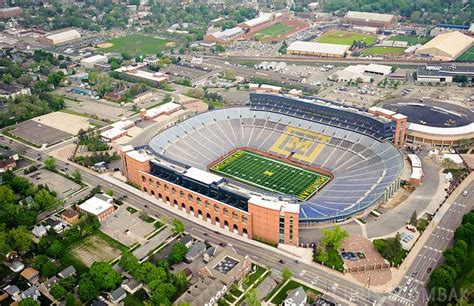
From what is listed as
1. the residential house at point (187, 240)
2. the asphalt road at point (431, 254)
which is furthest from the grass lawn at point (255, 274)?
the asphalt road at point (431, 254)

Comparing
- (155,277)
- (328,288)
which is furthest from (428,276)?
(155,277)

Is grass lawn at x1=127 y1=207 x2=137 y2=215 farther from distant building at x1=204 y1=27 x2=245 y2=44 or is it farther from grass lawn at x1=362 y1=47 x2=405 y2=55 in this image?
grass lawn at x1=362 y1=47 x2=405 y2=55

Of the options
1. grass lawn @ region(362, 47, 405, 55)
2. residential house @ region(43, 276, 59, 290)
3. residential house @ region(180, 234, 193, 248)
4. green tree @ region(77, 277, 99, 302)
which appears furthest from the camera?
grass lawn @ region(362, 47, 405, 55)

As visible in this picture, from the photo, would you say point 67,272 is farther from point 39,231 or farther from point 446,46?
point 446,46

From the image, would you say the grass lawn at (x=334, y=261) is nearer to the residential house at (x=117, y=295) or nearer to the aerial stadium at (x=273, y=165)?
the aerial stadium at (x=273, y=165)

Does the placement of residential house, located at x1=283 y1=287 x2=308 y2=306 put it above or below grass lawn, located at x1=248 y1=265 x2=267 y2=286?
above

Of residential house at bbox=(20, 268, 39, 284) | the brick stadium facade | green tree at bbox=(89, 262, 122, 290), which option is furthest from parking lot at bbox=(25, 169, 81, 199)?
green tree at bbox=(89, 262, 122, 290)

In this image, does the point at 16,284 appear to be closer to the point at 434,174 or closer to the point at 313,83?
the point at 434,174
